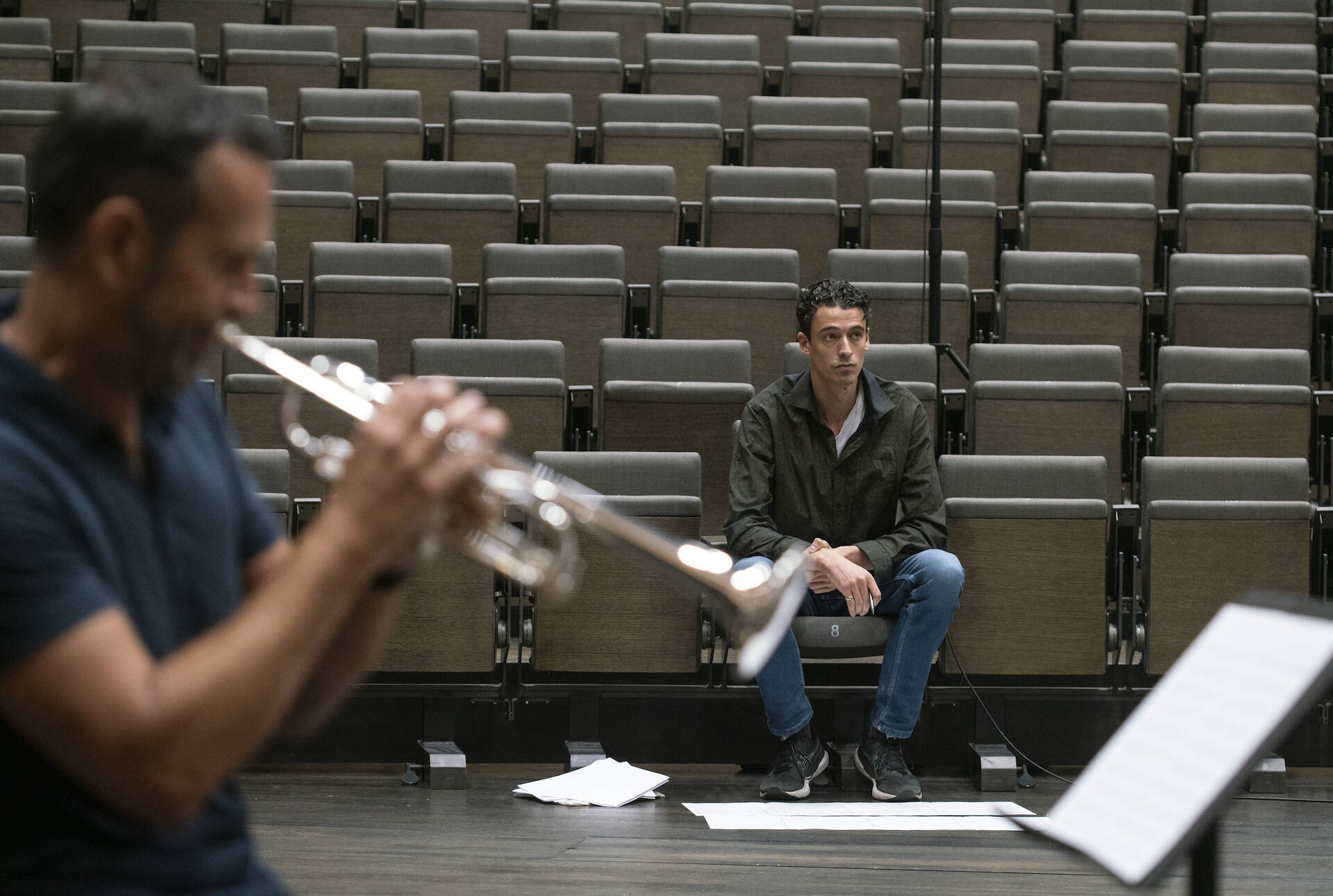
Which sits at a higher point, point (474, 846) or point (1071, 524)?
point (1071, 524)

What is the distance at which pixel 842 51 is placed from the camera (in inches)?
99.7

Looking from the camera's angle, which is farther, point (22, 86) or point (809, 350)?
point (22, 86)

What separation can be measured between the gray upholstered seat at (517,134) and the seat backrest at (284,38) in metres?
0.32

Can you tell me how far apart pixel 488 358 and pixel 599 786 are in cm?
55

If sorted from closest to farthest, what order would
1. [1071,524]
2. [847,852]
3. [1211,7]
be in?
1. [847,852]
2. [1071,524]
3. [1211,7]

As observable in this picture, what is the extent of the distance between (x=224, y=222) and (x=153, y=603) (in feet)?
0.34

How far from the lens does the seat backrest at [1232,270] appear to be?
195cm

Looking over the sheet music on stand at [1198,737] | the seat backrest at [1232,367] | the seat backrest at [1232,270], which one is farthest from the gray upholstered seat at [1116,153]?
the sheet music on stand at [1198,737]

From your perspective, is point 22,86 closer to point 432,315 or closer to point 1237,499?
point 432,315

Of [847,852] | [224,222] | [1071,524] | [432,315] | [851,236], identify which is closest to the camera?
[224,222]

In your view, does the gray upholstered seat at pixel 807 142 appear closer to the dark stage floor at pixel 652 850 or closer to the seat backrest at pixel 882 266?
the seat backrest at pixel 882 266

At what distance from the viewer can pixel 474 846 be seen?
1145mm

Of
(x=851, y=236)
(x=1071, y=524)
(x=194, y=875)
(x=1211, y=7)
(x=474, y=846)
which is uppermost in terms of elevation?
(x=1211, y=7)

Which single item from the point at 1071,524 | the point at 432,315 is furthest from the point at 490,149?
the point at 1071,524
